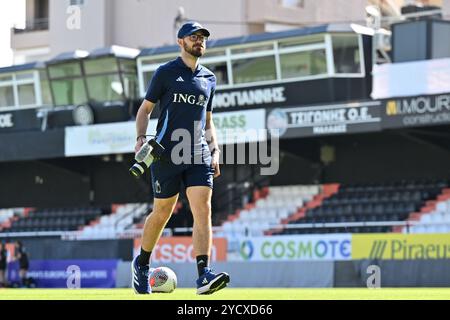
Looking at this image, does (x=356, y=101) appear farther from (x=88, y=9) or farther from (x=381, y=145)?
(x=88, y=9)

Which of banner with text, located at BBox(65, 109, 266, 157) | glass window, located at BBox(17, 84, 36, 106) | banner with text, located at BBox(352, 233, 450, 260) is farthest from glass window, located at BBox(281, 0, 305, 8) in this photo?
banner with text, located at BBox(352, 233, 450, 260)

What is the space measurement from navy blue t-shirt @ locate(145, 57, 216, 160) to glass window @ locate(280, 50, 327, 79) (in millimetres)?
25066

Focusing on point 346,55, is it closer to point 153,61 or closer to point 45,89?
point 153,61

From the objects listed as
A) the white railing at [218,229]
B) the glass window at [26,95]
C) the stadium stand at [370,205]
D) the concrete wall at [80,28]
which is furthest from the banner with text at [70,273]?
the concrete wall at [80,28]

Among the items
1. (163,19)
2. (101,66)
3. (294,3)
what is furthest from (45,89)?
(294,3)

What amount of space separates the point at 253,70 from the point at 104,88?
20.2 feet

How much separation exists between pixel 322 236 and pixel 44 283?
8918mm

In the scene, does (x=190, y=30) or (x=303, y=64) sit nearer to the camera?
(x=190, y=30)

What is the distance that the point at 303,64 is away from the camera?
37.3 m

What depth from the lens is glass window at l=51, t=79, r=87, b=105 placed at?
4238 cm

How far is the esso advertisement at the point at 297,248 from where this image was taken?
3106cm

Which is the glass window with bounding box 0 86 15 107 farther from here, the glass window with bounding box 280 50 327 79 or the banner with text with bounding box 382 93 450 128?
the banner with text with bounding box 382 93 450 128
